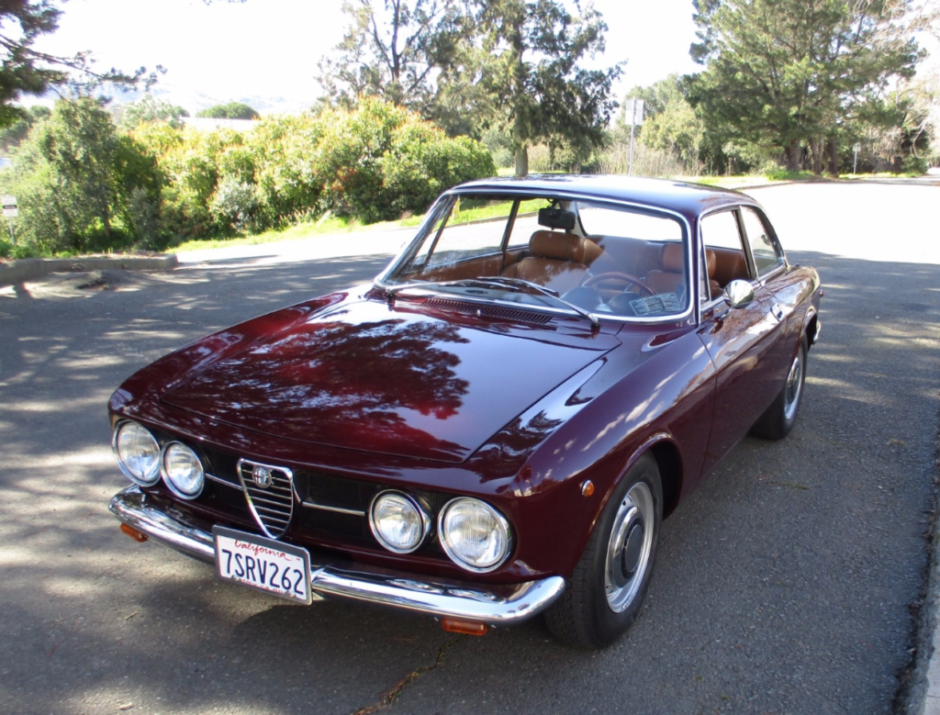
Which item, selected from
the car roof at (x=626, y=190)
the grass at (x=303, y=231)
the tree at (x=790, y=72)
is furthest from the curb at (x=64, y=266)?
the tree at (x=790, y=72)

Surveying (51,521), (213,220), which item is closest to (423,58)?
(213,220)

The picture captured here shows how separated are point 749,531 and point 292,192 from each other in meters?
22.0

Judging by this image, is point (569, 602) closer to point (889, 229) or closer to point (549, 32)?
point (889, 229)

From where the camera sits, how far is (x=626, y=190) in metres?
3.90

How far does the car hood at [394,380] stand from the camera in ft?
8.20

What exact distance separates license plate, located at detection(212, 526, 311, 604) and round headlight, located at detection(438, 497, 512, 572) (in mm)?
435

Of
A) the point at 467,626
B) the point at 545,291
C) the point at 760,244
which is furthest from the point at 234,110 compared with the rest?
the point at 467,626

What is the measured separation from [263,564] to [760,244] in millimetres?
3474

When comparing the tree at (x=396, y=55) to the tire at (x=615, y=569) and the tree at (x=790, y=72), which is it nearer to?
the tree at (x=790, y=72)

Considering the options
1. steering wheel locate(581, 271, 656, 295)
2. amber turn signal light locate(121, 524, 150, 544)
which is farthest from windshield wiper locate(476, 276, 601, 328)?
amber turn signal light locate(121, 524, 150, 544)

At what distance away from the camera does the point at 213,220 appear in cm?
2516

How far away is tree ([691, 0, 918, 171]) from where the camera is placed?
134ft

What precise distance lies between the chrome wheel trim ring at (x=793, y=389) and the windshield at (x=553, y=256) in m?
1.48

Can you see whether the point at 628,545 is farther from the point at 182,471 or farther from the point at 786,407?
the point at 786,407
